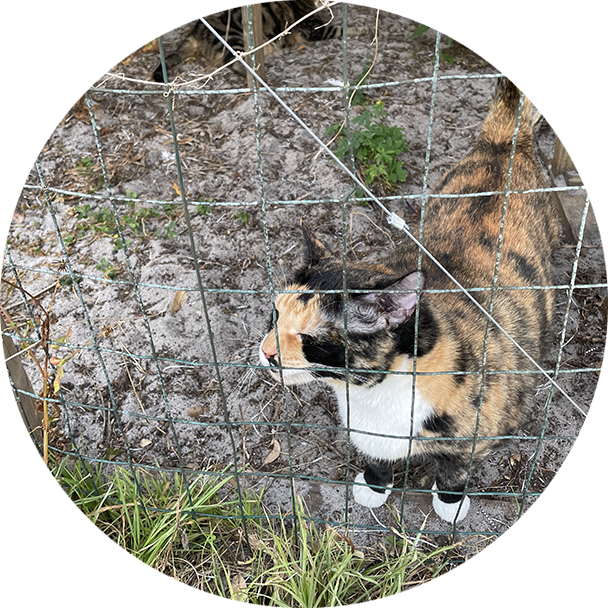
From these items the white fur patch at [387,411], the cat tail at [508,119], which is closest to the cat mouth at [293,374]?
the white fur patch at [387,411]

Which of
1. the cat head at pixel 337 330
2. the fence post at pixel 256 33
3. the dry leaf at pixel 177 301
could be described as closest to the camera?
the cat head at pixel 337 330

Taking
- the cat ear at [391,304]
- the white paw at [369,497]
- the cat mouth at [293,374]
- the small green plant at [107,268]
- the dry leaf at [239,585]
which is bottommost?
the dry leaf at [239,585]

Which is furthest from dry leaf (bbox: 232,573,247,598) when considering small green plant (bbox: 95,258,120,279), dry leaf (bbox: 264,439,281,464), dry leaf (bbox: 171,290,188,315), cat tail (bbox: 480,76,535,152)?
cat tail (bbox: 480,76,535,152)

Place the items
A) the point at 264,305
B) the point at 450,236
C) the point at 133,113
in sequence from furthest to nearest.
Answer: the point at 133,113 → the point at 264,305 → the point at 450,236

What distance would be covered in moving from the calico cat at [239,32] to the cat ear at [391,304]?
355 cm

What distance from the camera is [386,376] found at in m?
Result: 2.26

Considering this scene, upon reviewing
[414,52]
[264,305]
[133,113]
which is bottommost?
[264,305]

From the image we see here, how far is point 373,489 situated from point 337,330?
1143 millimetres

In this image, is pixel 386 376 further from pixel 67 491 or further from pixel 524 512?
pixel 67 491

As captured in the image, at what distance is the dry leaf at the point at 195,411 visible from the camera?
3.24 meters

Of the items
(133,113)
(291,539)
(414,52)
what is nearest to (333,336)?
(291,539)

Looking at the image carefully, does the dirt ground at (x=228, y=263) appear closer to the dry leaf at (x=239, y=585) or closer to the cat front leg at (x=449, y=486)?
the cat front leg at (x=449, y=486)

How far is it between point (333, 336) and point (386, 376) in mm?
287

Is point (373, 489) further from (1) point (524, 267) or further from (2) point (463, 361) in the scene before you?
(1) point (524, 267)
